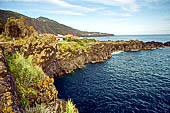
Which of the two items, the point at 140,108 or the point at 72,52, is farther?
the point at 72,52

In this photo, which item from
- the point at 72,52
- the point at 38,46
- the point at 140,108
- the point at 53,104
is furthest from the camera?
the point at 72,52

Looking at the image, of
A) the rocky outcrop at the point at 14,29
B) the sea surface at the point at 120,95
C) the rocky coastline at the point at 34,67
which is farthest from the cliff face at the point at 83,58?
the rocky outcrop at the point at 14,29

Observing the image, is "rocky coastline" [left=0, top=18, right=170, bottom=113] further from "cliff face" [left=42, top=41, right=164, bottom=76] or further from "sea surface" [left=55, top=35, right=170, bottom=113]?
"sea surface" [left=55, top=35, right=170, bottom=113]

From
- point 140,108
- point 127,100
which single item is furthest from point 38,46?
point 140,108

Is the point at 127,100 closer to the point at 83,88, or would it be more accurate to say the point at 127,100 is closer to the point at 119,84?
the point at 119,84

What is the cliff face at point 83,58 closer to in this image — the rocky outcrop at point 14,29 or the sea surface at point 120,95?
the sea surface at point 120,95

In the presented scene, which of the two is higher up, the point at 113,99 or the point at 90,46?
the point at 90,46

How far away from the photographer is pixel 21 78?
948 centimetres

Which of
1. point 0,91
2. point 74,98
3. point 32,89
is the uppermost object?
point 0,91

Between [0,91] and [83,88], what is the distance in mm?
25127

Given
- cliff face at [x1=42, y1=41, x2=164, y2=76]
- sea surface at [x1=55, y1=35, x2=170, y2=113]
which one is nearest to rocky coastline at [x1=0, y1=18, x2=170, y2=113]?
cliff face at [x1=42, y1=41, x2=164, y2=76]

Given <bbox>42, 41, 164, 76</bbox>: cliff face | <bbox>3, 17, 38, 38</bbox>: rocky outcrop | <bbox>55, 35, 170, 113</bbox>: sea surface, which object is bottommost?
<bbox>55, 35, 170, 113</bbox>: sea surface

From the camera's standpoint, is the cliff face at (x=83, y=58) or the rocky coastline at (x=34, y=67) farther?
the cliff face at (x=83, y=58)

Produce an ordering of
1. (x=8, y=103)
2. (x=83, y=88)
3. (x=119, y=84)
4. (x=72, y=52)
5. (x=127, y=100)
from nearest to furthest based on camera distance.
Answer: (x=8, y=103), (x=127, y=100), (x=83, y=88), (x=119, y=84), (x=72, y=52)
